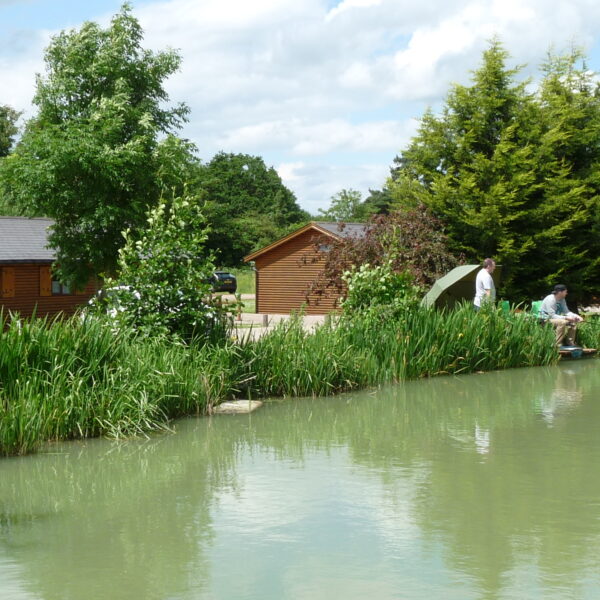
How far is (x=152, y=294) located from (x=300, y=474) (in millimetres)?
5140

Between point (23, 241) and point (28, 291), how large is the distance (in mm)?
1903

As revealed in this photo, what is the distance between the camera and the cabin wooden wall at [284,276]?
40344 millimetres

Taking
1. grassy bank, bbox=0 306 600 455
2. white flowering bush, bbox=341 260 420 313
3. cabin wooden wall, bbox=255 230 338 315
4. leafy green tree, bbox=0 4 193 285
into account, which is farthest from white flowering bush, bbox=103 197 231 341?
cabin wooden wall, bbox=255 230 338 315

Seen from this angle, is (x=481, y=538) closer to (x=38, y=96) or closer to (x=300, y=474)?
(x=300, y=474)

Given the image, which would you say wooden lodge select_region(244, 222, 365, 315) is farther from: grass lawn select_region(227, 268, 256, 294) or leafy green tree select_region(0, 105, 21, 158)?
leafy green tree select_region(0, 105, 21, 158)

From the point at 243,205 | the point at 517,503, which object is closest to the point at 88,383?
the point at 517,503

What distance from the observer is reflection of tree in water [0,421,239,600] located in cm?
600

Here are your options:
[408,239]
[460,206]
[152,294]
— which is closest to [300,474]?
[152,294]

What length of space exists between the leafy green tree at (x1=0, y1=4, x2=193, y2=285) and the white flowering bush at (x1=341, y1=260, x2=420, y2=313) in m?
9.88

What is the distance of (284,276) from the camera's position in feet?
136

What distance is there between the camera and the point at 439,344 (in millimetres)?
16484

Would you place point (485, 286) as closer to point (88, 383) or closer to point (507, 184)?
point (507, 184)

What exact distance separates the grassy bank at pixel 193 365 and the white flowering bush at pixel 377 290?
482 mm

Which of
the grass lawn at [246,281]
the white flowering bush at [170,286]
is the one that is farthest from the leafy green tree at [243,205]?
the white flowering bush at [170,286]
